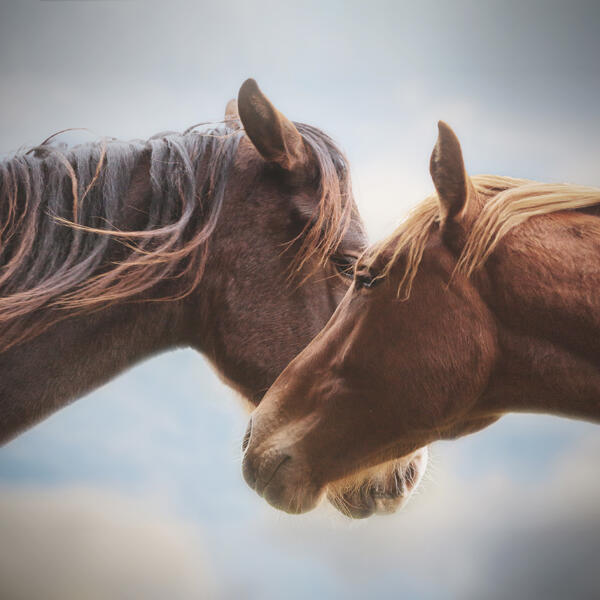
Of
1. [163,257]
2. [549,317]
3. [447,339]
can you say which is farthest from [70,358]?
[549,317]

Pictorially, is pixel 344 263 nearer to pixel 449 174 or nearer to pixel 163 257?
pixel 163 257

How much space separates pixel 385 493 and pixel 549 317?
42cm

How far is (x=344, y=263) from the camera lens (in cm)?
106

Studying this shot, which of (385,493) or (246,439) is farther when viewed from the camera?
(385,493)

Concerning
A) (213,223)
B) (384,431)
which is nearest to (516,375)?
(384,431)

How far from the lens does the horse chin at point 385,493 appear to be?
0.95m

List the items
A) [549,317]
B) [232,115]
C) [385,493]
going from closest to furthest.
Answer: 1. [549,317]
2. [385,493]
3. [232,115]

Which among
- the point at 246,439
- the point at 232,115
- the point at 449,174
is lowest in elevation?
the point at 246,439

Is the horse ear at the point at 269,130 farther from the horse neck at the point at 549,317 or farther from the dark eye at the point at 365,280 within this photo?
the horse neck at the point at 549,317

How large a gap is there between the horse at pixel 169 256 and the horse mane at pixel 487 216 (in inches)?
11.3

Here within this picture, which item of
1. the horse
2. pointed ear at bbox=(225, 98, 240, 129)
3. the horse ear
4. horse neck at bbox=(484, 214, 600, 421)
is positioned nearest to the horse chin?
the horse

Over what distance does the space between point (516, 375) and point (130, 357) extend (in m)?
0.59

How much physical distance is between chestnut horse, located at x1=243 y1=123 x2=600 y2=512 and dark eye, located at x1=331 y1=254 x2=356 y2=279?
0.85ft

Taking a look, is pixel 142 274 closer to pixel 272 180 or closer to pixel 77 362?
pixel 77 362
